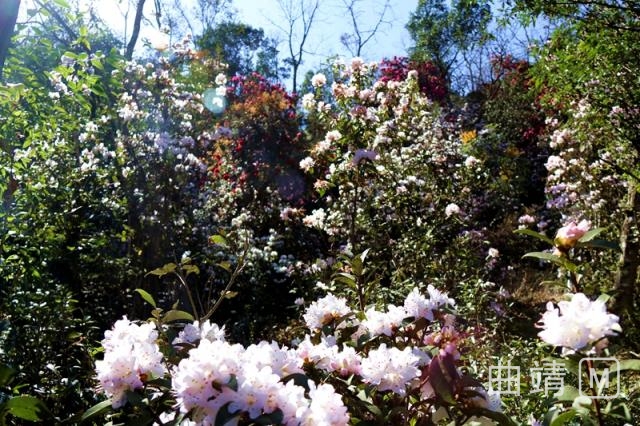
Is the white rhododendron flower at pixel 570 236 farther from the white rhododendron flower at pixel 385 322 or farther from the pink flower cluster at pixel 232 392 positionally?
the pink flower cluster at pixel 232 392

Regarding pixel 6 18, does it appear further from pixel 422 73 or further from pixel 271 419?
pixel 422 73

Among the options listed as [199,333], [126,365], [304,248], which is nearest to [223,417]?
[126,365]

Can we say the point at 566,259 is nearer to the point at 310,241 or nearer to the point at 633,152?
the point at 633,152

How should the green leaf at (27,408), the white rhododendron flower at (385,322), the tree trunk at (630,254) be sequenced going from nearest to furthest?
the green leaf at (27,408) < the white rhododendron flower at (385,322) < the tree trunk at (630,254)

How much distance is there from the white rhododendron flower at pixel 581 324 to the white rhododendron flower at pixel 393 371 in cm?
28

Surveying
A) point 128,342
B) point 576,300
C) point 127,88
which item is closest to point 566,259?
point 576,300

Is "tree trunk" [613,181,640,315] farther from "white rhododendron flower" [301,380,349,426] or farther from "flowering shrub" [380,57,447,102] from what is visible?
"flowering shrub" [380,57,447,102]

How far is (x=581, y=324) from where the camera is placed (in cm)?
106

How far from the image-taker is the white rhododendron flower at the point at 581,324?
1.04m

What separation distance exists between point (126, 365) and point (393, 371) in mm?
521

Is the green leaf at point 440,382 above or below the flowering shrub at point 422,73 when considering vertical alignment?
below

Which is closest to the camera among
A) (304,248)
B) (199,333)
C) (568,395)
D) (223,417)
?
(223,417)

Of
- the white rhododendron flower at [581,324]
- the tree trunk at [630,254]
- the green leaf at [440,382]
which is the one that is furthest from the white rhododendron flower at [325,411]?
the tree trunk at [630,254]

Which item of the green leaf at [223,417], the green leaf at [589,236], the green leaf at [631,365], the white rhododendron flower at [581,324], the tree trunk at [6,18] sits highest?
the tree trunk at [6,18]
